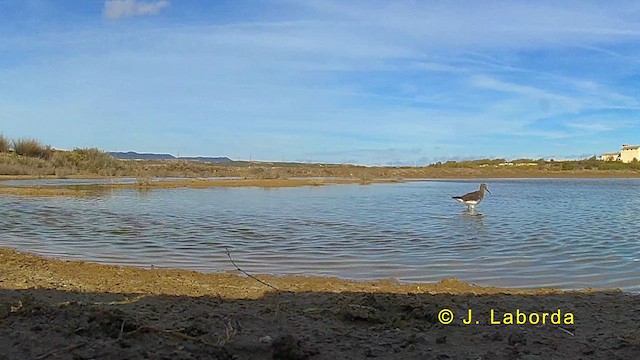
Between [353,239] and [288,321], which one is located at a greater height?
[288,321]

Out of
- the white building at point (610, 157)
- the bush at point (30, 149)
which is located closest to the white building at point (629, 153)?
the white building at point (610, 157)

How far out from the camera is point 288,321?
512 cm

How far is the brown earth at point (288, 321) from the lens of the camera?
4074mm

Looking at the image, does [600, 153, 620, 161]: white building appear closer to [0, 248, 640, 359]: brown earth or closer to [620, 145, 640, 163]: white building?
[620, 145, 640, 163]: white building

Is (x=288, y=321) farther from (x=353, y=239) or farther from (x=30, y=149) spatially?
(x=30, y=149)

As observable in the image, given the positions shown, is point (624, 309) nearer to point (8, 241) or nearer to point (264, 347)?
point (264, 347)

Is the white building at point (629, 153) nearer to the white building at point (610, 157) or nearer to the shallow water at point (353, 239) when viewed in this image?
the white building at point (610, 157)

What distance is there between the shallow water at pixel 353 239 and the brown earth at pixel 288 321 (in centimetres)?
192

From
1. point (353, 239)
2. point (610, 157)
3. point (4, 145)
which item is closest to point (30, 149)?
point (4, 145)

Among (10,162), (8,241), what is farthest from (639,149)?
(8,241)

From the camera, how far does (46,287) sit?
668 centimetres

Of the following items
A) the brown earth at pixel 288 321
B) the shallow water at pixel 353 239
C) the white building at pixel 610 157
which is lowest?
the shallow water at pixel 353 239

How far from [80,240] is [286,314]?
7.94m

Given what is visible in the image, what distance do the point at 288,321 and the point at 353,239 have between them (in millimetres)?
7698
